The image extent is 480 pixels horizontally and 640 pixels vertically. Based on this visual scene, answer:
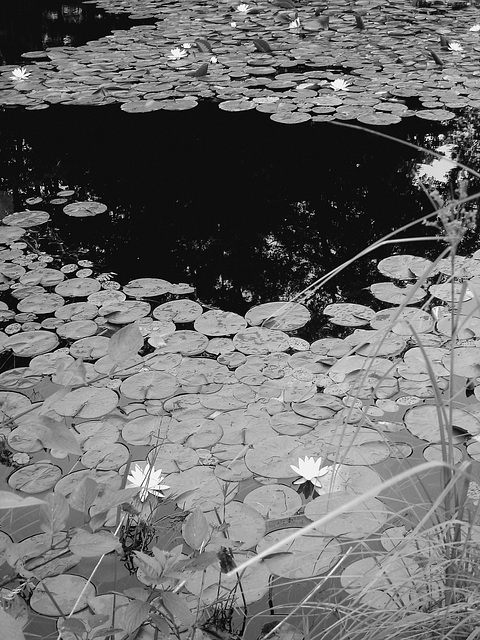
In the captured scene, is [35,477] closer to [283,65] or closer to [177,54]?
[283,65]

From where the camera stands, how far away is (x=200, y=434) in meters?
1.61

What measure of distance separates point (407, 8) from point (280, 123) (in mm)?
2886

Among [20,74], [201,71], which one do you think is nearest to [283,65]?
[201,71]

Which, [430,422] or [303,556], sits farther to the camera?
[430,422]

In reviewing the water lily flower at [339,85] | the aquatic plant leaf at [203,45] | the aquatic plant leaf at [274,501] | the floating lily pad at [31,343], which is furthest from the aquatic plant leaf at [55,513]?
the aquatic plant leaf at [203,45]

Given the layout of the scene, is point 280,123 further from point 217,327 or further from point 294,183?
point 217,327

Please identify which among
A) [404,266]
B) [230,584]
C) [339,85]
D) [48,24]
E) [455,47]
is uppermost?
[48,24]

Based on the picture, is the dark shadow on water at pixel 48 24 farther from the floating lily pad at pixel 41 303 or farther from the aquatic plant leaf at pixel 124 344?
the aquatic plant leaf at pixel 124 344

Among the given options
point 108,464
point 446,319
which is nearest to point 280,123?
point 446,319

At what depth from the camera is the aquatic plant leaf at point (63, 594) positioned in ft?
3.95

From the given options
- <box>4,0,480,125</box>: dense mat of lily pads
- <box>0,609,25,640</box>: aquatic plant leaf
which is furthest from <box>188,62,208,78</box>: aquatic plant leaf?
<box>0,609,25,640</box>: aquatic plant leaf

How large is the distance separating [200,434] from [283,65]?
3344 millimetres

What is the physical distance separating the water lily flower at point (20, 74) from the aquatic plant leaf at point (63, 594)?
3.80 meters

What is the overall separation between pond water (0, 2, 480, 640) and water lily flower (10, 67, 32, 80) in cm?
51
